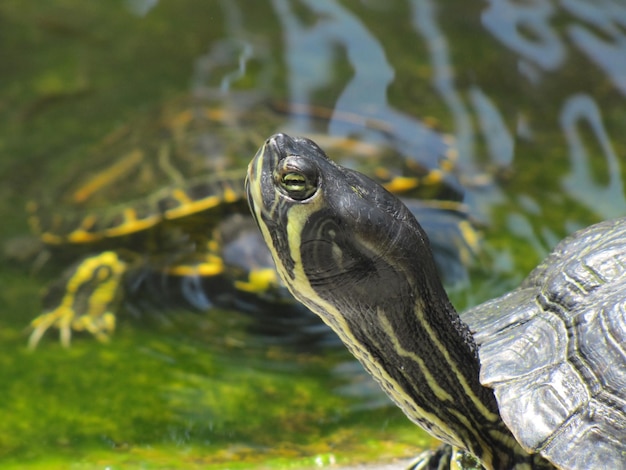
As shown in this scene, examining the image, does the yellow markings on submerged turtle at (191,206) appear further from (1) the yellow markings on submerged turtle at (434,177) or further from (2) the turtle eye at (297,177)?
(2) the turtle eye at (297,177)

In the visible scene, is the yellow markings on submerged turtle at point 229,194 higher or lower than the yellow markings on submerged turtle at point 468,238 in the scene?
lower

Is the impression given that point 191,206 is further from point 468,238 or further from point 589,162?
point 589,162

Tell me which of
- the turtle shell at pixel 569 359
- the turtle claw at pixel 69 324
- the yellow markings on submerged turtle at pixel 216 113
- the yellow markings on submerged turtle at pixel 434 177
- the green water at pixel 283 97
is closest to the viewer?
the turtle shell at pixel 569 359

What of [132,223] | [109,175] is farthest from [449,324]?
[109,175]

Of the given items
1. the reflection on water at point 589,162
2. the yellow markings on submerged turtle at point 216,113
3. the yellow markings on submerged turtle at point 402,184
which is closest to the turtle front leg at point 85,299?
the yellow markings on submerged turtle at point 216,113

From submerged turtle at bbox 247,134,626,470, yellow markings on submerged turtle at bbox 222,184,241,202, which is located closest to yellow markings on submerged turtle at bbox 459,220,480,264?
yellow markings on submerged turtle at bbox 222,184,241,202

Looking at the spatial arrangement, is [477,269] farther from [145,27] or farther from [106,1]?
[106,1]

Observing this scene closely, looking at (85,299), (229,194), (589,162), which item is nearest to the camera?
(85,299)
